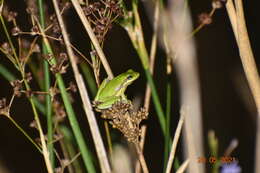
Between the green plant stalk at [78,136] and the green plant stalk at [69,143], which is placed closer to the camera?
the green plant stalk at [78,136]

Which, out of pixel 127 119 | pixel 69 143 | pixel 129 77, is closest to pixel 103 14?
pixel 127 119

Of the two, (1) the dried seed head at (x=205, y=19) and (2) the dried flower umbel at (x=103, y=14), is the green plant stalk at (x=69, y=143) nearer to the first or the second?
(2) the dried flower umbel at (x=103, y=14)

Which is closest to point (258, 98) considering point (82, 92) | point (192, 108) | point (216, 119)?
point (192, 108)

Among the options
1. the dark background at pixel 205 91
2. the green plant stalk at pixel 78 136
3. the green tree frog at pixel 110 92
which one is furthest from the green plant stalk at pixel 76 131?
the dark background at pixel 205 91

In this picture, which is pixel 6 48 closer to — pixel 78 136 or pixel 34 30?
pixel 34 30

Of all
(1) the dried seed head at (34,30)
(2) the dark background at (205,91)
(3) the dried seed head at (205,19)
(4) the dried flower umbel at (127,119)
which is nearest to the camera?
(4) the dried flower umbel at (127,119)

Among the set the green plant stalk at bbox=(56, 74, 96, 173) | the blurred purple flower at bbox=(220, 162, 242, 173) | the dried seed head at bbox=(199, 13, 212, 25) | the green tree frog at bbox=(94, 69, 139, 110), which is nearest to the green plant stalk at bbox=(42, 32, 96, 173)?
the green plant stalk at bbox=(56, 74, 96, 173)
